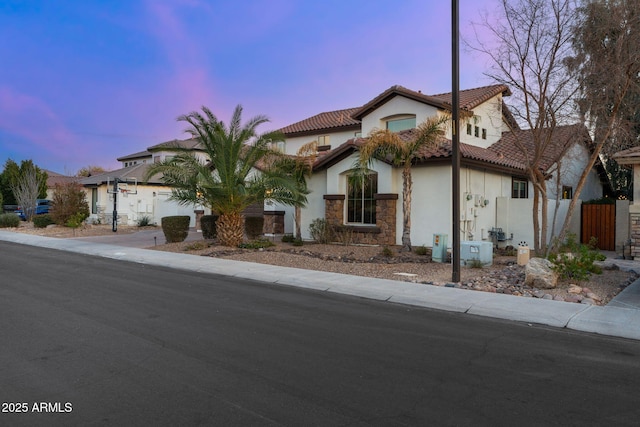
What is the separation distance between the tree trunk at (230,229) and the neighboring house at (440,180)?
4.07 m

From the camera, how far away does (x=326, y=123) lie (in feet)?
93.2

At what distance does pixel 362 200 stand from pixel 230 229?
18.2 ft

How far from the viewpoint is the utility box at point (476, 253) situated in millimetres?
13672

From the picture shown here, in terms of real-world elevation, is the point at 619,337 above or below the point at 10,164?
below

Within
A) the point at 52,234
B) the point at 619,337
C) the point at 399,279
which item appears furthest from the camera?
the point at 52,234

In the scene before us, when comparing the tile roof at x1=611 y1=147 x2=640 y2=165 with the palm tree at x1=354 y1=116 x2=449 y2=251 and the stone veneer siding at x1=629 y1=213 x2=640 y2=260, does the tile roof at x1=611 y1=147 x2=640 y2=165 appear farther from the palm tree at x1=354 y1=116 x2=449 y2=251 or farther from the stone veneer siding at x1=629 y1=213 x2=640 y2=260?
the palm tree at x1=354 y1=116 x2=449 y2=251

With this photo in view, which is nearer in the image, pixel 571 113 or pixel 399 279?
pixel 399 279

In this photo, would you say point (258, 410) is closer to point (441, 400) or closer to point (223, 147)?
point (441, 400)

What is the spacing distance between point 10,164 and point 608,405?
56.5 metres

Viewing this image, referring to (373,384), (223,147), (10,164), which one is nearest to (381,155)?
(223,147)

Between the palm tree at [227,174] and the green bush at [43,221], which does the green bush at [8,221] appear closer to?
the green bush at [43,221]

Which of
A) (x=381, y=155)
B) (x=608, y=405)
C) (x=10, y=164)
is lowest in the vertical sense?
(x=608, y=405)

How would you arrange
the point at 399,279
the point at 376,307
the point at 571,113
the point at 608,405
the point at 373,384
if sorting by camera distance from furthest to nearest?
1. the point at 571,113
2. the point at 399,279
3. the point at 376,307
4. the point at 373,384
5. the point at 608,405

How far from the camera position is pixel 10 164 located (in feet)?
159
